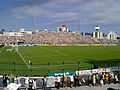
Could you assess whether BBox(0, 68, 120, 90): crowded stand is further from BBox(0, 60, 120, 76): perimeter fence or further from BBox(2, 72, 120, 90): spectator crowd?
BBox(0, 60, 120, 76): perimeter fence

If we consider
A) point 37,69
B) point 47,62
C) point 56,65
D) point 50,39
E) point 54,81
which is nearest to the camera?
point 54,81

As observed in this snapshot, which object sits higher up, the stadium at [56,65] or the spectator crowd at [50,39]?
the spectator crowd at [50,39]

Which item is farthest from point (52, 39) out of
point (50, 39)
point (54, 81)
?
point (54, 81)

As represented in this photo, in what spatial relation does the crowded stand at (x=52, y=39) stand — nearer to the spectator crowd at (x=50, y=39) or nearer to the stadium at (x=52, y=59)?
the spectator crowd at (x=50, y=39)

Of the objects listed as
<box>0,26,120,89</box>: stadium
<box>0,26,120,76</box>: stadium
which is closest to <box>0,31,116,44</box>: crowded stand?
<box>0,26,120,76</box>: stadium

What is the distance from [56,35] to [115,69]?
465 ft

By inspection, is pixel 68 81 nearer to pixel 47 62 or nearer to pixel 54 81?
pixel 54 81

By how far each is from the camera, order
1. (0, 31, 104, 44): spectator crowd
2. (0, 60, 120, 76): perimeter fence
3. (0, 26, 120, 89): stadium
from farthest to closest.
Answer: (0, 31, 104, 44): spectator crowd, (0, 60, 120, 76): perimeter fence, (0, 26, 120, 89): stadium

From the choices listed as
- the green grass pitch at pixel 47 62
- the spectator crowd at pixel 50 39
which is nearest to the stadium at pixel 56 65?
the green grass pitch at pixel 47 62

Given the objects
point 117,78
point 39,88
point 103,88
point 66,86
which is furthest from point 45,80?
point 117,78

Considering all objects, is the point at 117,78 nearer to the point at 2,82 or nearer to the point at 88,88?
the point at 88,88

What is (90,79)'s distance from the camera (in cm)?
1705

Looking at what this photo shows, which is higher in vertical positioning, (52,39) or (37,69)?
(52,39)

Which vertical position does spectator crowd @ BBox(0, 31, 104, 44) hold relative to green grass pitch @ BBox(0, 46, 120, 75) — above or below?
above
